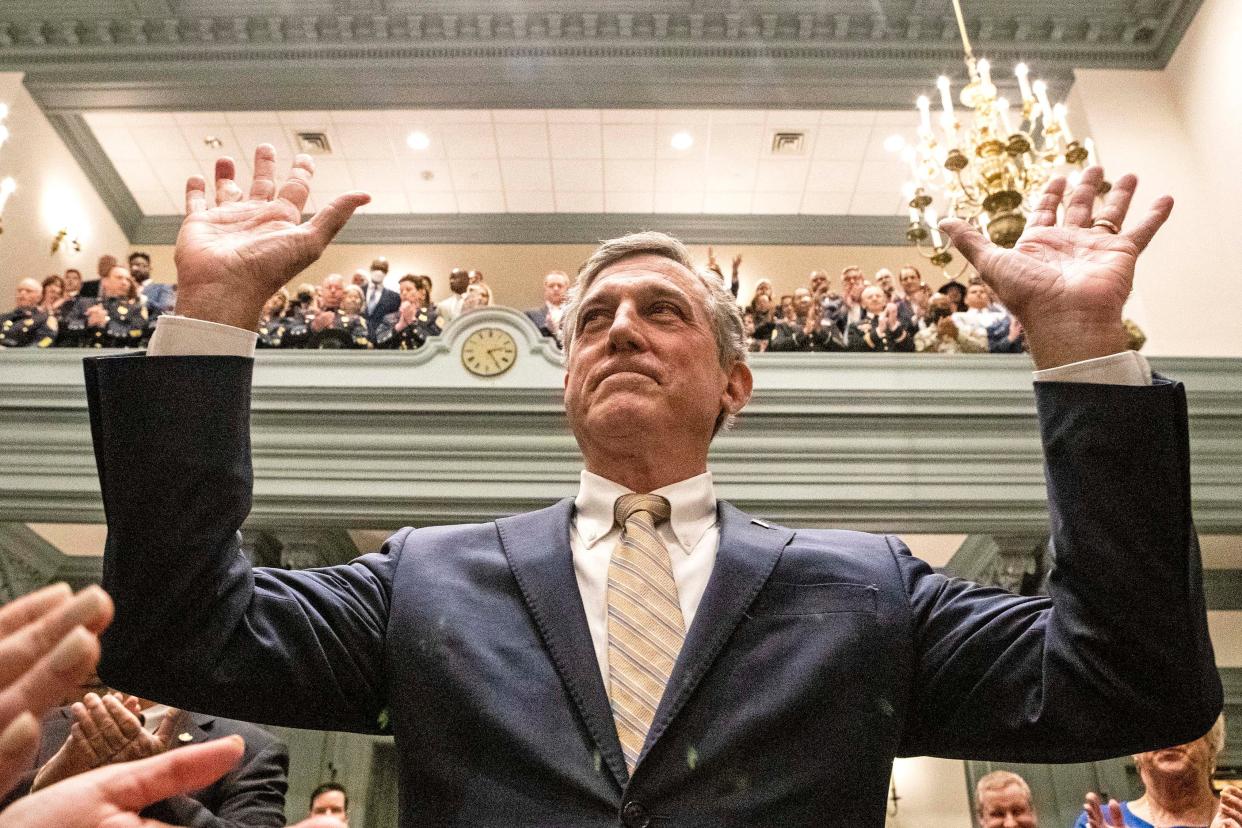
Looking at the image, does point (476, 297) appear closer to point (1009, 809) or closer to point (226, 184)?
point (1009, 809)

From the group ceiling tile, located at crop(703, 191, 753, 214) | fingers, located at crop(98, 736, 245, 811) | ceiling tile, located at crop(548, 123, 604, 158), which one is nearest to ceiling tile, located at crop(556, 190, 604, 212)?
ceiling tile, located at crop(548, 123, 604, 158)

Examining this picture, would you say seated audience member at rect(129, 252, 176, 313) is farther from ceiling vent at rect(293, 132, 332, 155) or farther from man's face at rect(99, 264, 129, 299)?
ceiling vent at rect(293, 132, 332, 155)

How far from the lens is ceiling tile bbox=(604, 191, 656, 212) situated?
448 inches

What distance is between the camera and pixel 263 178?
1420mm

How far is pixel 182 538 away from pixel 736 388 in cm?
106

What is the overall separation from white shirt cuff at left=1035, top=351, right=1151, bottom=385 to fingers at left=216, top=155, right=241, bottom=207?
1120mm

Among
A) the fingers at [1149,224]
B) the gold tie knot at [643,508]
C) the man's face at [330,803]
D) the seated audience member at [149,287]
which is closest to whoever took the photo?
the fingers at [1149,224]

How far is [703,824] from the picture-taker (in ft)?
3.77

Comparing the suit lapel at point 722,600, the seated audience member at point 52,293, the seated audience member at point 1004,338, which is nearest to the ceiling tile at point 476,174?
the seated audience member at point 52,293

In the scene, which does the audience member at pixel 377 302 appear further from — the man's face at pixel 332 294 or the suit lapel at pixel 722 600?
the suit lapel at pixel 722 600

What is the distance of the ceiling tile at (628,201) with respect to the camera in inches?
448

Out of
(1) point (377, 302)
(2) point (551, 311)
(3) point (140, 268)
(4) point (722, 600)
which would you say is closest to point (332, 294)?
(1) point (377, 302)

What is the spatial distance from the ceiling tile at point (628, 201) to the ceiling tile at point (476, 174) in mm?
1255

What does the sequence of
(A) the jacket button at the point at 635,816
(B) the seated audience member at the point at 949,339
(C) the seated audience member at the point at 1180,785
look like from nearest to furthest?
(A) the jacket button at the point at 635,816
(C) the seated audience member at the point at 1180,785
(B) the seated audience member at the point at 949,339
